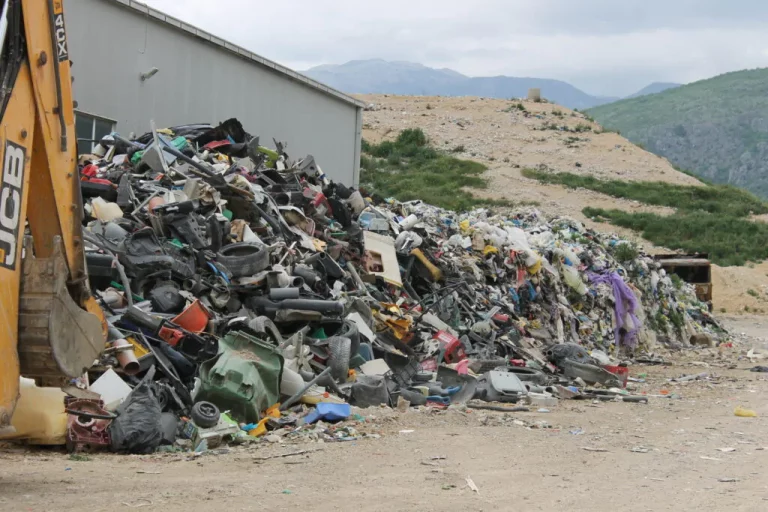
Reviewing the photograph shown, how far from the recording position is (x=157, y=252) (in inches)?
375

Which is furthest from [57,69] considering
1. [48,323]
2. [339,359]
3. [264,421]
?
[339,359]

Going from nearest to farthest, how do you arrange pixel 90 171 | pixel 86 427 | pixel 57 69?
pixel 57 69 < pixel 86 427 < pixel 90 171

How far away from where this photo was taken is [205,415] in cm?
703

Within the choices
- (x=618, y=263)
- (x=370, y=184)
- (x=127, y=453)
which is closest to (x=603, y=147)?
(x=370, y=184)

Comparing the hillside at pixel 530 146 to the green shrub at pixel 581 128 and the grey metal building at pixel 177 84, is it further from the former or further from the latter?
the grey metal building at pixel 177 84

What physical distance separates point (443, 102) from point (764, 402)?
159 feet

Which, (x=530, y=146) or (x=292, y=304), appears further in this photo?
(x=530, y=146)

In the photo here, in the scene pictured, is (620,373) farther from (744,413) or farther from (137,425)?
(137,425)

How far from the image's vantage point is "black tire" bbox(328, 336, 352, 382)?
30.3ft

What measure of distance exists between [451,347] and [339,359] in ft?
8.42

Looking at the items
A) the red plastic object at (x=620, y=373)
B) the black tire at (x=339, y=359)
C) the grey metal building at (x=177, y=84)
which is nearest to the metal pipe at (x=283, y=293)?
the black tire at (x=339, y=359)

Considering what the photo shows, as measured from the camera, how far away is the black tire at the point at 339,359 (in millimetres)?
9250

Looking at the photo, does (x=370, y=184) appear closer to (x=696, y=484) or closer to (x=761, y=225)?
(x=761, y=225)

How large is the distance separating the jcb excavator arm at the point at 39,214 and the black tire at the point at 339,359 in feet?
14.3
